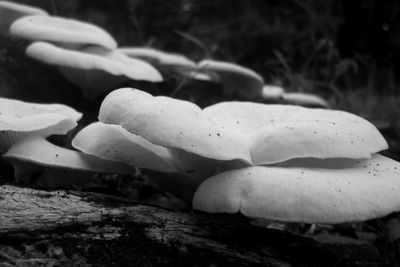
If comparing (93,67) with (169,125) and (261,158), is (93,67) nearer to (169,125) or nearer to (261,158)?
(169,125)

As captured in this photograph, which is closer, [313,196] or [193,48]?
[313,196]

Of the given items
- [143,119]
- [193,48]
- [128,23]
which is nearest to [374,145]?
[143,119]

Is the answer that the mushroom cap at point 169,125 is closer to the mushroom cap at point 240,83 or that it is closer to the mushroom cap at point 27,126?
the mushroom cap at point 27,126

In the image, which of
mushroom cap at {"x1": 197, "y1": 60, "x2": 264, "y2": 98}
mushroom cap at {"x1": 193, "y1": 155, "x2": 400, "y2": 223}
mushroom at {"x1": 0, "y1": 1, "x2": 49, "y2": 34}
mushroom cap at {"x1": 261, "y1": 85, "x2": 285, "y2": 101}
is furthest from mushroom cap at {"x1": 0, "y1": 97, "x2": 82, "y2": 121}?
mushroom cap at {"x1": 261, "y1": 85, "x2": 285, "y2": 101}

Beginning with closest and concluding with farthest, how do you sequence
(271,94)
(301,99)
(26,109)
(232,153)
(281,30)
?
1. (232,153)
2. (26,109)
3. (271,94)
4. (301,99)
5. (281,30)

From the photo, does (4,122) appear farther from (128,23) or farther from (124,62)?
(128,23)

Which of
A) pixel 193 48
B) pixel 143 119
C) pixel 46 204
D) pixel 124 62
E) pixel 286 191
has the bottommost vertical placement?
pixel 46 204

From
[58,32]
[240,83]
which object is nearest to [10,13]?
[58,32]

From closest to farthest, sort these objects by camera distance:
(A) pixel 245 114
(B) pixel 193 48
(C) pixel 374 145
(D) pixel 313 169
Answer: (D) pixel 313 169 < (C) pixel 374 145 < (A) pixel 245 114 < (B) pixel 193 48
